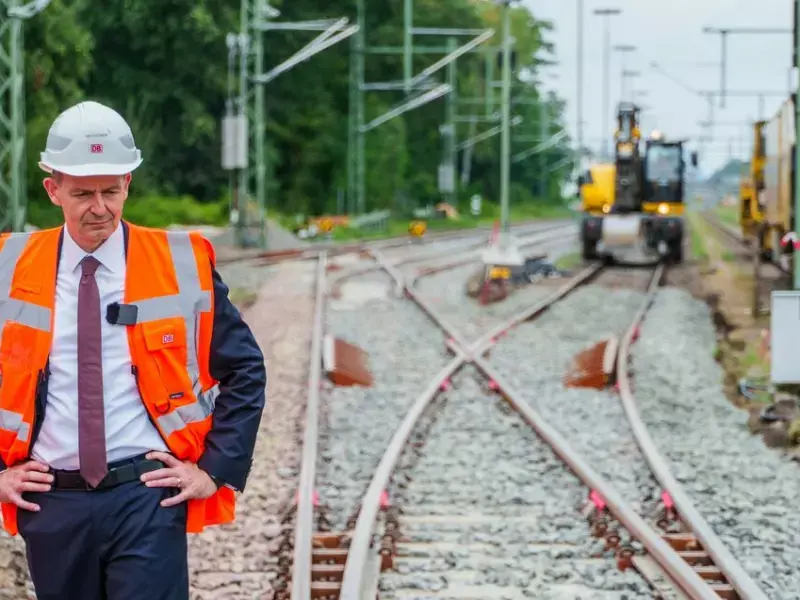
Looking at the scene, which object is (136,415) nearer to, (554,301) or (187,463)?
(187,463)

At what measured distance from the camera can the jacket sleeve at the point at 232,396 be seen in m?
3.37

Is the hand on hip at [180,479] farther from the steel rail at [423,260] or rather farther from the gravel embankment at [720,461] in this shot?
the steel rail at [423,260]

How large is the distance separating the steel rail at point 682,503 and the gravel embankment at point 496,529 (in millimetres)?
379

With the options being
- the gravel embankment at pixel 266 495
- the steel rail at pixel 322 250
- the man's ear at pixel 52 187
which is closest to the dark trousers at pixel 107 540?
the man's ear at pixel 52 187

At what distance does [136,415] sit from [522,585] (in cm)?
326

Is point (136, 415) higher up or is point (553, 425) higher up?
point (136, 415)

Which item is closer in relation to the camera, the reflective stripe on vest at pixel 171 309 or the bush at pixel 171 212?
the reflective stripe on vest at pixel 171 309

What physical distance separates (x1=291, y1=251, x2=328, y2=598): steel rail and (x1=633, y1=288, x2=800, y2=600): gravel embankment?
1.96m

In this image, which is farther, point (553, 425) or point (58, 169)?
point (553, 425)

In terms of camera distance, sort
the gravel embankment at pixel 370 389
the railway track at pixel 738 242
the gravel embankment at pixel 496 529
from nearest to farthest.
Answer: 1. the gravel embankment at pixel 496 529
2. the gravel embankment at pixel 370 389
3. the railway track at pixel 738 242

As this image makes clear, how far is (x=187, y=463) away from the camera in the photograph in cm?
336

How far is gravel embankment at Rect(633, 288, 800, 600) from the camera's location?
6.82m

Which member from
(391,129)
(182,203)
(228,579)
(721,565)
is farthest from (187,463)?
(391,129)

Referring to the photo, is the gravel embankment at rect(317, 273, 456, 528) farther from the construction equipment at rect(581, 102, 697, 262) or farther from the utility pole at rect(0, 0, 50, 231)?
the construction equipment at rect(581, 102, 697, 262)
